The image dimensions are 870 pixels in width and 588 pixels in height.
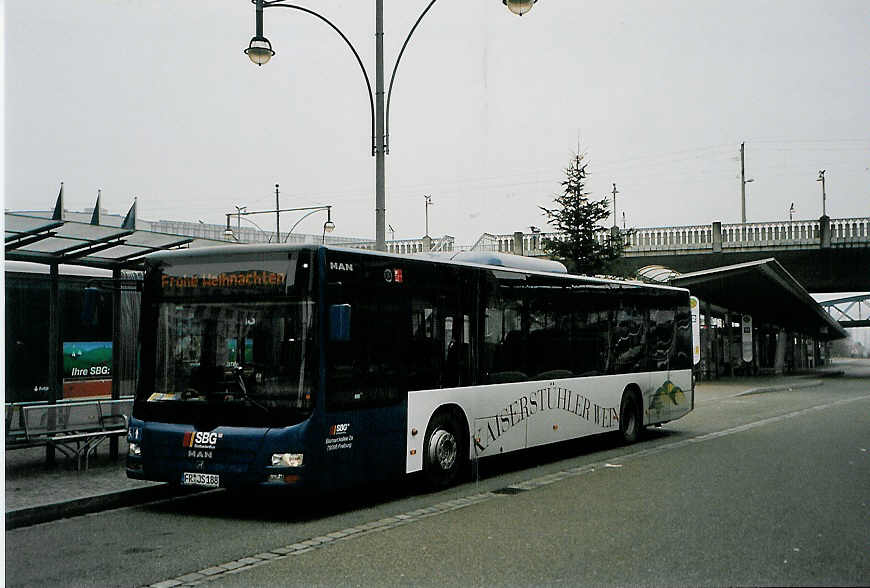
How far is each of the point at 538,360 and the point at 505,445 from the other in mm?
1376

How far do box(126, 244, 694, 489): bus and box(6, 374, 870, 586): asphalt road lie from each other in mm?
540

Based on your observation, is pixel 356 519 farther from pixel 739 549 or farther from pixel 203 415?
pixel 739 549

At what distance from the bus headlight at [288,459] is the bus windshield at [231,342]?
0.31 meters

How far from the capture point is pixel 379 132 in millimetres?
16516

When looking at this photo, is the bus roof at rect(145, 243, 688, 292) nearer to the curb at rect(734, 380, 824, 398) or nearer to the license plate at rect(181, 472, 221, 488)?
the license plate at rect(181, 472, 221, 488)

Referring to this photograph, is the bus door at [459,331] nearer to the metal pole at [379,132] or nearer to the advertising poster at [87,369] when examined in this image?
the metal pole at [379,132]

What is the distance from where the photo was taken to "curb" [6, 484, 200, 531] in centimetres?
945

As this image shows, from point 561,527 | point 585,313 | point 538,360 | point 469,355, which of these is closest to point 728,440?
point 585,313

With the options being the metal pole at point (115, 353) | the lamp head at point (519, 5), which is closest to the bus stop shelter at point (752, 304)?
the lamp head at point (519, 5)

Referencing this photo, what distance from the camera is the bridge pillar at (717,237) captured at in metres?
40.8

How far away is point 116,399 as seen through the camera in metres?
13.5

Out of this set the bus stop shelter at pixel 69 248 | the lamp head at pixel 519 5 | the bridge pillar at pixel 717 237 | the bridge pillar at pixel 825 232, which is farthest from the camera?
the bridge pillar at pixel 717 237

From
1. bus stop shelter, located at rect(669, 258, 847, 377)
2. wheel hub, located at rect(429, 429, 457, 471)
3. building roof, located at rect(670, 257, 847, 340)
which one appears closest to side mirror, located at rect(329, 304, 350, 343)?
wheel hub, located at rect(429, 429, 457, 471)

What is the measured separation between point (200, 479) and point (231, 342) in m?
1.36
